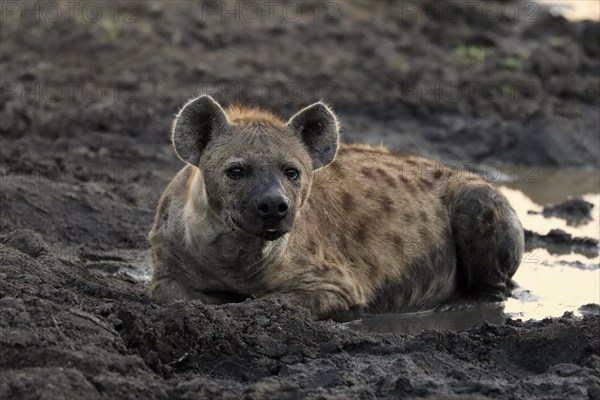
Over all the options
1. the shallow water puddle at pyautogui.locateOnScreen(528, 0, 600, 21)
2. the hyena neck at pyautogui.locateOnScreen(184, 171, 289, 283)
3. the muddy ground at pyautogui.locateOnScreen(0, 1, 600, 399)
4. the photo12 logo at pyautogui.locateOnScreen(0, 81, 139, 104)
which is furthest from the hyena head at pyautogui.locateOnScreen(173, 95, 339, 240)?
the shallow water puddle at pyautogui.locateOnScreen(528, 0, 600, 21)

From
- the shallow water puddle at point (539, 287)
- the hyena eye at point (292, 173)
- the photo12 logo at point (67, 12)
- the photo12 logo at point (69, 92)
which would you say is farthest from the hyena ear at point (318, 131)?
the photo12 logo at point (67, 12)

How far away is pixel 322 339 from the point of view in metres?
6.03

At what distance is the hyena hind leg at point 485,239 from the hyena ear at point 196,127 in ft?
6.76

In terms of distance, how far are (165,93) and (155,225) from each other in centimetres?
574

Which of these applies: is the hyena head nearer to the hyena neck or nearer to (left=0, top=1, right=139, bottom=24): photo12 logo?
the hyena neck

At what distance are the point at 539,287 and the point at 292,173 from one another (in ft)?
8.19

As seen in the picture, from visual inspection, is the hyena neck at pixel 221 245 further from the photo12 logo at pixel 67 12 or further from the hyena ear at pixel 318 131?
the photo12 logo at pixel 67 12

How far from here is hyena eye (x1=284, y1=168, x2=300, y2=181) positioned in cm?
679

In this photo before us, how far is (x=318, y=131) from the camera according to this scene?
717cm

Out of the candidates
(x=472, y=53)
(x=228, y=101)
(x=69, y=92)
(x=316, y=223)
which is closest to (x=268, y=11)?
(x=472, y=53)

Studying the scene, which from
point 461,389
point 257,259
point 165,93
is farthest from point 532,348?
point 165,93

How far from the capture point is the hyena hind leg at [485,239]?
8.35 meters

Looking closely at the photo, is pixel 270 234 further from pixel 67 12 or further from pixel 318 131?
pixel 67 12

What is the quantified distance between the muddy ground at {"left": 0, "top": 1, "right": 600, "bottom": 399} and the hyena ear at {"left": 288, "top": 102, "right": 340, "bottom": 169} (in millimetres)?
1186
